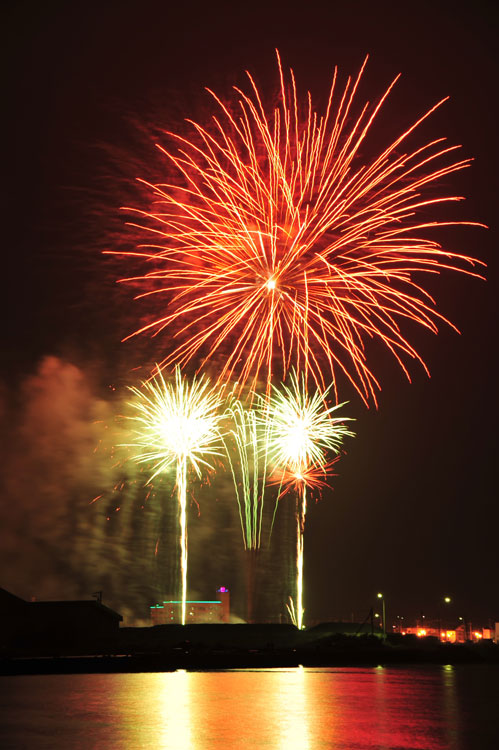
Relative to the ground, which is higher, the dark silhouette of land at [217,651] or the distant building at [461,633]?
the distant building at [461,633]

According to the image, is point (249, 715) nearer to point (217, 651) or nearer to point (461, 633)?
point (217, 651)

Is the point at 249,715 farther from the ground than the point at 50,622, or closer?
closer

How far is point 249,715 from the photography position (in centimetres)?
1712

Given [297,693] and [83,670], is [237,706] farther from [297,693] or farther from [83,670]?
[83,670]

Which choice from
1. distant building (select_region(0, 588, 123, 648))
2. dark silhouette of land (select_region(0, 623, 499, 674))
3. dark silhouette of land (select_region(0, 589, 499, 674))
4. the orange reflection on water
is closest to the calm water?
the orange reflection on water

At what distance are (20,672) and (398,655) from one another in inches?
977

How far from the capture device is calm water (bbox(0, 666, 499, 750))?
43.7 ft

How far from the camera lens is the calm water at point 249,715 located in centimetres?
1333

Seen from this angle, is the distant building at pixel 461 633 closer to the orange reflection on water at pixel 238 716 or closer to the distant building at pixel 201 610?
the distant building at pixel 201 610

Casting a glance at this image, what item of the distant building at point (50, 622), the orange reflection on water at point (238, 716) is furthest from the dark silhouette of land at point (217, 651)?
the orange reflection on water at point (238, 716)

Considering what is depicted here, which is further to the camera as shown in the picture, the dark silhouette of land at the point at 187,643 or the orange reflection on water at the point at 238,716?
the dark silhouette of land at the point at 187,643

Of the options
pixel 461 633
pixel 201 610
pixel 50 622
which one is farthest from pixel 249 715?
pixel 461 633

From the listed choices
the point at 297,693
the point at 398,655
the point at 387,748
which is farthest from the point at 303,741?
the point at 398,655

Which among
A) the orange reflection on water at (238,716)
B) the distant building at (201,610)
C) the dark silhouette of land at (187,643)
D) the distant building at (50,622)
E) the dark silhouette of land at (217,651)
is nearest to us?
the orange reflection on water at (238,716)
